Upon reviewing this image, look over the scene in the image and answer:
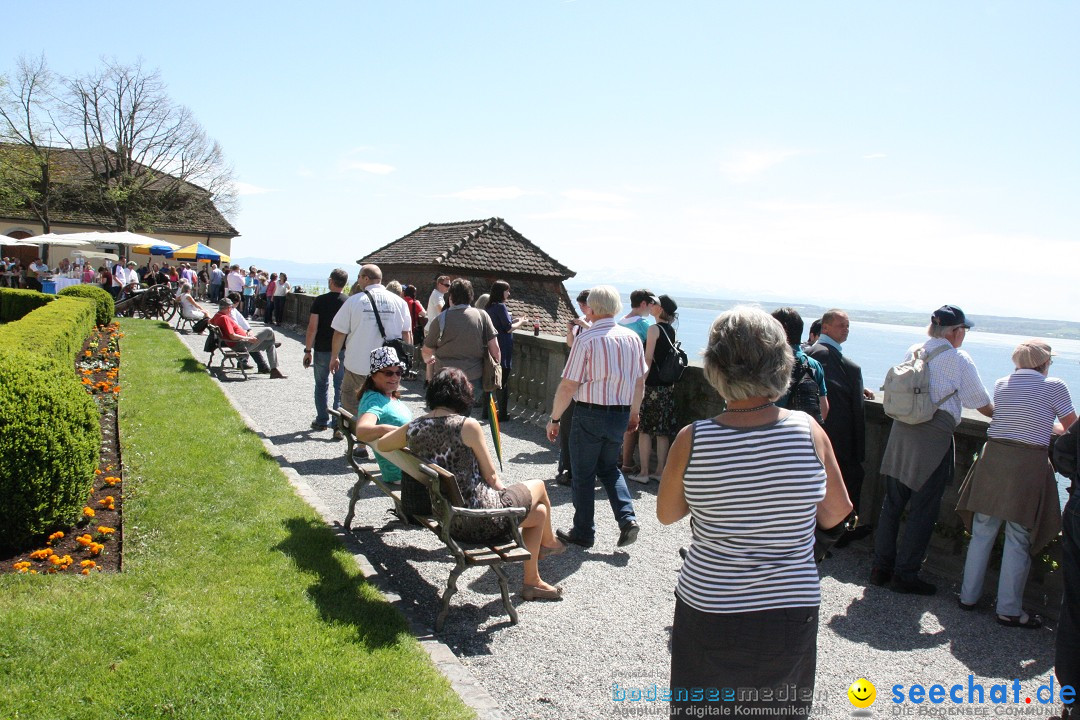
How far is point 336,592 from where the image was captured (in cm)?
477

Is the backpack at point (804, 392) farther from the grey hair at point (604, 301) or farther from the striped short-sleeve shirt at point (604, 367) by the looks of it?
the grey hair at point (604, 301)

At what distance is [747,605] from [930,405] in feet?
11.5

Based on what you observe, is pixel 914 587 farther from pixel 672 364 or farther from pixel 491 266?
pixel 491 266

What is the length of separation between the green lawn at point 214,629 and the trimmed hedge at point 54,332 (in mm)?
2042

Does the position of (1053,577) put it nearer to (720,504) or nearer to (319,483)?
(720,504)

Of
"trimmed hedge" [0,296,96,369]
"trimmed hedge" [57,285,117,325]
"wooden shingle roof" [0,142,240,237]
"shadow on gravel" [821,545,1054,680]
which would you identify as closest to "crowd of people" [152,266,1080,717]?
"shadow on gravel" [821,545,1054,680]

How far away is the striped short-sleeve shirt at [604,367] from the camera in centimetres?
576

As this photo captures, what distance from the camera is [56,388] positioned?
5.52 meters

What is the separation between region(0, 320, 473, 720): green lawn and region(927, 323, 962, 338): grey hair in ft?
13.3

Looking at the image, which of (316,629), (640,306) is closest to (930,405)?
(640,306)

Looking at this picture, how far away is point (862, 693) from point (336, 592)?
9.71 ft

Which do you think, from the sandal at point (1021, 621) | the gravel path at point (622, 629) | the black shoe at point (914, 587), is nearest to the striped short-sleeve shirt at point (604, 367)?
the gravel path at point (622, 629)

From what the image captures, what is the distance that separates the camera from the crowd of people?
8.52ft

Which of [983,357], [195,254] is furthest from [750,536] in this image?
[195,254]
